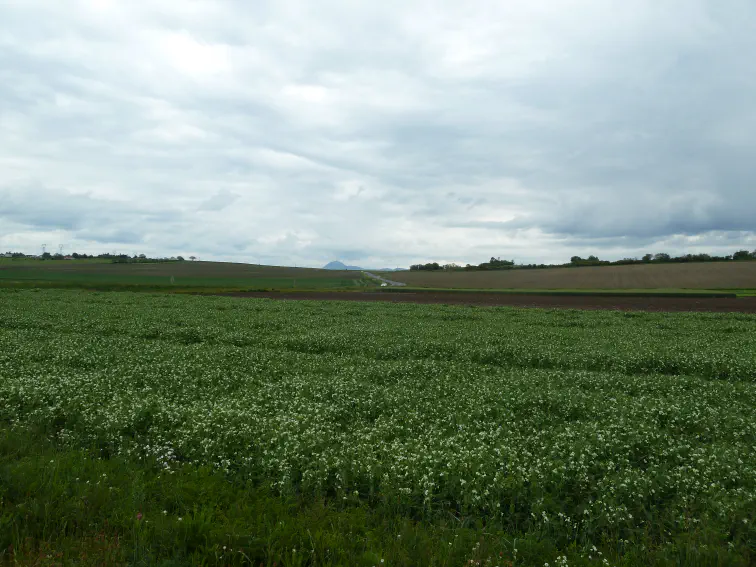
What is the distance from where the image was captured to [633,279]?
96.2 m

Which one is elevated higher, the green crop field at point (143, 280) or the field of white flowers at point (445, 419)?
the green crop field at point (143, 280)

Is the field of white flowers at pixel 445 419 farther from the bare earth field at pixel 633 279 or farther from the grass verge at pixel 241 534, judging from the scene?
the bare earth field at pixel 633 279

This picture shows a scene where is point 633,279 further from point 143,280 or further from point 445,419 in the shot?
point 143,280

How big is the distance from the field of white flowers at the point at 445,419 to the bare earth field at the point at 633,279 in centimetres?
7818

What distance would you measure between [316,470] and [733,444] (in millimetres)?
8855

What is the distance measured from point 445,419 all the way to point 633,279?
102963 millimetres

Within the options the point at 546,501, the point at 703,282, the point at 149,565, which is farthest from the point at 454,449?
the point at 703,282

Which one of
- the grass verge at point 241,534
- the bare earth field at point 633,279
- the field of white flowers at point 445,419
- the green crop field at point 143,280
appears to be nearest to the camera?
the grass verge at point 241,534

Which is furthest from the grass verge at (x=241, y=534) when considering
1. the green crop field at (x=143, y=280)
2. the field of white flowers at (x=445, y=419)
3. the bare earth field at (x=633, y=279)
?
the bare earth field at (x=633, y=279)

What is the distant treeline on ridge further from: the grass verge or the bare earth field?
the grass verge

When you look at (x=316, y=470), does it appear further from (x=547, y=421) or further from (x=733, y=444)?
(x=733, y=444)

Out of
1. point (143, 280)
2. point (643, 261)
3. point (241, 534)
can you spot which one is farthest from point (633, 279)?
point (143, 280)

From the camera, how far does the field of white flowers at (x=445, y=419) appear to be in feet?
23.0

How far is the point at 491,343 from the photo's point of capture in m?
20.7
